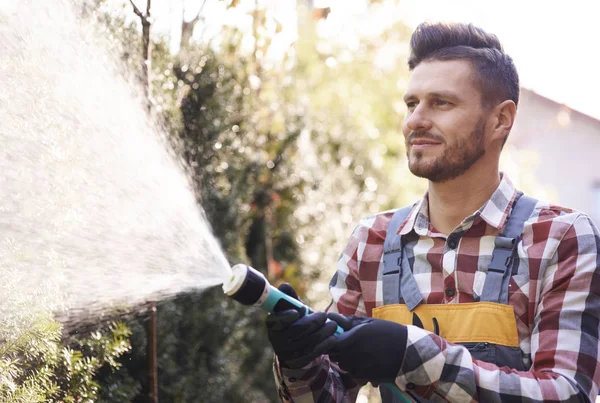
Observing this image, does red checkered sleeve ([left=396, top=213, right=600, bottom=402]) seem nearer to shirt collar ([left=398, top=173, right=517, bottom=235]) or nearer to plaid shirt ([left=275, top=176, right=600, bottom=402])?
plaid shirt ([left=275, top=176, right=600, bottom=402])

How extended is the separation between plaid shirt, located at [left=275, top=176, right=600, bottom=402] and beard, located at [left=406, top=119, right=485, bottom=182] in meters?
0.14

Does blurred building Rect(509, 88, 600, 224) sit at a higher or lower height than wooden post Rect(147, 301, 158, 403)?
lower

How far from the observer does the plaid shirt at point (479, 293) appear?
6.38 feet

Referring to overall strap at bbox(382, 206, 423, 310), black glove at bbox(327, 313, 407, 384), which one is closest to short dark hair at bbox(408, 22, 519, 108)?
overall strap at bbox(382, 206, 423, 310)

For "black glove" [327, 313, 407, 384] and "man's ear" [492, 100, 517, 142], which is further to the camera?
"man's ear" [492, 100, 517, 142]

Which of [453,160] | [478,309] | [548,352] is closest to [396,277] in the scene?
[478,309]

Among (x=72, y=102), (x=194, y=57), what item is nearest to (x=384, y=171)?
(x=194, y=57)

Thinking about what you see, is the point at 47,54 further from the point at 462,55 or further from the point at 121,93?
the point at 462,55

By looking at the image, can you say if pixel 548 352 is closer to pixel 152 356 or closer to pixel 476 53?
pixel 476 53

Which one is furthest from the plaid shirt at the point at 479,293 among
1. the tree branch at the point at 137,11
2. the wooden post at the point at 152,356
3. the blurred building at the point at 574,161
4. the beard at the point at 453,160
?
the blurred building at the point at 574,161

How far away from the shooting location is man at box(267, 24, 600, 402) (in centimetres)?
193

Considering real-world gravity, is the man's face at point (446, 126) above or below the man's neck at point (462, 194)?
above

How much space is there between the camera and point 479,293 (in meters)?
2.21

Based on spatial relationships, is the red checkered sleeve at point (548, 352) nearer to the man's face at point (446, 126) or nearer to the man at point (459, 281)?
the man at point (459, 281)
